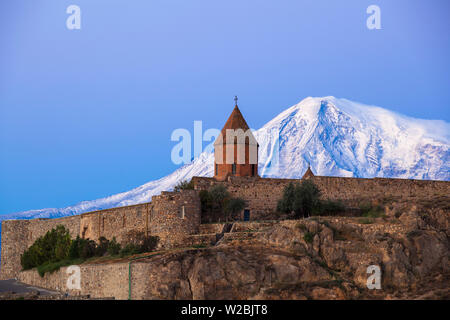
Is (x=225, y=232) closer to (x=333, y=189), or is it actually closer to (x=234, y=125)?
(x=333, y=189)

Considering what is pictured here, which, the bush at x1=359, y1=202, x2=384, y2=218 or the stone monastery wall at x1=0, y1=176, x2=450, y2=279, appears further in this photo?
the bush at x1=359, y1=202, x2=384, y2=218

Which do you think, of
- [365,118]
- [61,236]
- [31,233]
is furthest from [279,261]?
[365,118]

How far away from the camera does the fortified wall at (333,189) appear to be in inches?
1677

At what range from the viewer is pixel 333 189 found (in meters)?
43.5

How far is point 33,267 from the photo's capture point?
1973 inches

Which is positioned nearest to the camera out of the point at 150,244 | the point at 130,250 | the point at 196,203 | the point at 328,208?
the point at 150,244

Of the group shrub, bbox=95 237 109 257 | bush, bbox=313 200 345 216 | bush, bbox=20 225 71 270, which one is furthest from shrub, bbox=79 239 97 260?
bush, bbox=313 200 345 216

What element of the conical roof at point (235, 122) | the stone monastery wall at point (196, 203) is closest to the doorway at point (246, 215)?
the stone monastery wall at point (196, 203)

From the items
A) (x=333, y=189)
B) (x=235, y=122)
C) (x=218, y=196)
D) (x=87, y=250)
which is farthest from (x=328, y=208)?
(x=87, y=250)

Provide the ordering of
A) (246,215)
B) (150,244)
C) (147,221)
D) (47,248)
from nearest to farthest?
(150,244) < (147,221) < (246,215) < (47,248)

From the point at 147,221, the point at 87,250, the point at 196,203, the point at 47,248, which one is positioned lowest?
the point at 47,248

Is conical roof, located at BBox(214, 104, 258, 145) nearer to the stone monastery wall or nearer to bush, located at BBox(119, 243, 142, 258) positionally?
the stone monastery wall

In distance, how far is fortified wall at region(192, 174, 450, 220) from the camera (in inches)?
1677
